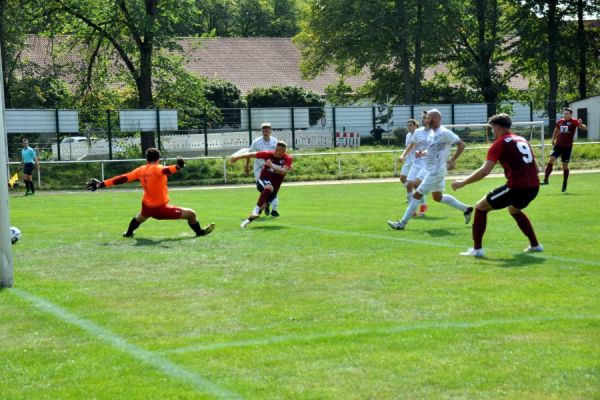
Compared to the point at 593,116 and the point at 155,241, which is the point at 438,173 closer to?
the point at 155,241

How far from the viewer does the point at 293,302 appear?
8.48m

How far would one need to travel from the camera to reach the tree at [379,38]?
58.9 metres

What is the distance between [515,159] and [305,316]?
4.44m

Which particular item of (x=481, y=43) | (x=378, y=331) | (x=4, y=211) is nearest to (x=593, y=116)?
(x=481, y=43)

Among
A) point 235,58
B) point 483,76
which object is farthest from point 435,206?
point 235,58

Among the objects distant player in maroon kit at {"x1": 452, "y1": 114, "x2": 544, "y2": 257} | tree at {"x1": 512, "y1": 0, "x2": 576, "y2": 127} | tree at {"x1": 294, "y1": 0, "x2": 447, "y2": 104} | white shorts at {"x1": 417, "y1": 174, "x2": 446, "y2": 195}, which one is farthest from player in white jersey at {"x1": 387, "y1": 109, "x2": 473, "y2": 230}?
tree at {"x1": 294, "y1": 0, "x2": 447, "y2": 104}

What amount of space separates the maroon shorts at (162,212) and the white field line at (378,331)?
26.0 ft

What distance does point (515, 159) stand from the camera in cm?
1117

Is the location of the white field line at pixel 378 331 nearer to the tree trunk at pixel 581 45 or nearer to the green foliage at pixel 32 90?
the green foliage at pixel 32 90

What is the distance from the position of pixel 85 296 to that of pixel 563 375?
5.02 m

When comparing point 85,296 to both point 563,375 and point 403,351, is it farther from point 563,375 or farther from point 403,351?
point 563,375

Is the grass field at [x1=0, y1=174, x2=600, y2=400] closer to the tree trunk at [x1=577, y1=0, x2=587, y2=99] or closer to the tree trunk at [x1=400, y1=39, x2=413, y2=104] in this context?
the tree trunk at [x1=400, y1=39, x2=413, y2=104]

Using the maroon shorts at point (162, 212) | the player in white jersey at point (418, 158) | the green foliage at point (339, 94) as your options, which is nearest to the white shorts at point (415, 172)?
the player in white jersey at point (418, 158)

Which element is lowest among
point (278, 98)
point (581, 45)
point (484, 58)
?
point (278, 98)
